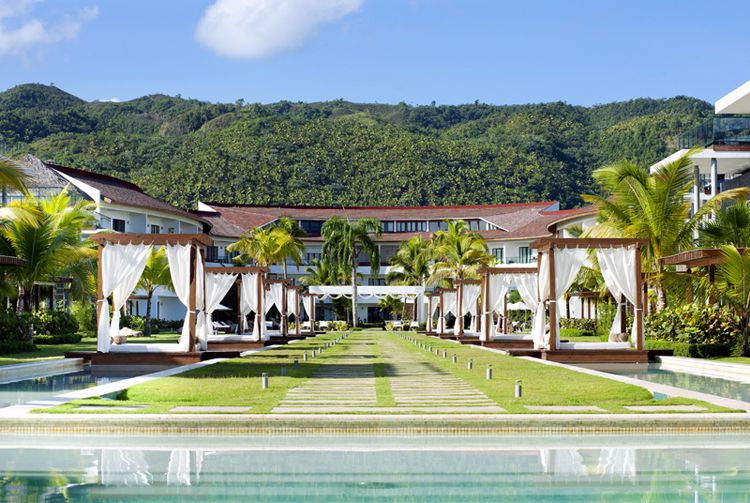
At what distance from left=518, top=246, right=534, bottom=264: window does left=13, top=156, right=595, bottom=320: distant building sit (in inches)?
2.9

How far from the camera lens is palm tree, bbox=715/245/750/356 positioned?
2359 cm

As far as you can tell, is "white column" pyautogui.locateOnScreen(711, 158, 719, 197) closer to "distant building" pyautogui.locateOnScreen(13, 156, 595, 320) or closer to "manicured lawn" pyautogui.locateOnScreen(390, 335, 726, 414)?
"distant building" pyautogui.locateOnScreen(13, 156, 595, 320)

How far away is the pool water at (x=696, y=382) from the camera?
15491 millimetres

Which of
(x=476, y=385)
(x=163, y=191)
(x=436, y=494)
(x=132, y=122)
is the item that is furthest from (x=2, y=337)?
(x=132, y=122)

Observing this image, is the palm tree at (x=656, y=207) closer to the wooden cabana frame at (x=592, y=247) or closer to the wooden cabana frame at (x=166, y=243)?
the wooden cabana frame at (x=592, y=247)

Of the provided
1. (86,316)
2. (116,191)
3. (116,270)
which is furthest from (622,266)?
(116,191)

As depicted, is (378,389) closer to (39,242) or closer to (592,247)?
(592,247)

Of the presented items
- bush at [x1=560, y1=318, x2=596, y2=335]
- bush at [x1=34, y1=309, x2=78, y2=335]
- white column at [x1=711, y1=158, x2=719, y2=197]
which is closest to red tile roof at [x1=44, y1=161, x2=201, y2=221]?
bush at [x1=34, y1=309, x2=78, y2=335]

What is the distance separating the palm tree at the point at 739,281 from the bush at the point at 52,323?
909 inches

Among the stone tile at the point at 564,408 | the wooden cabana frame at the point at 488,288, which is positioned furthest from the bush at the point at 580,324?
the stone tile at the point at 564,408

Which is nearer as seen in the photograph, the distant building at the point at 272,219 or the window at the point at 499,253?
the distant building at the point at 272,219

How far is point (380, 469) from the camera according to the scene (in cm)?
896

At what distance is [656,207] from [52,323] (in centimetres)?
2140

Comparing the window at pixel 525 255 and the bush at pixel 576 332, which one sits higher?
the window at pixel 525 255
